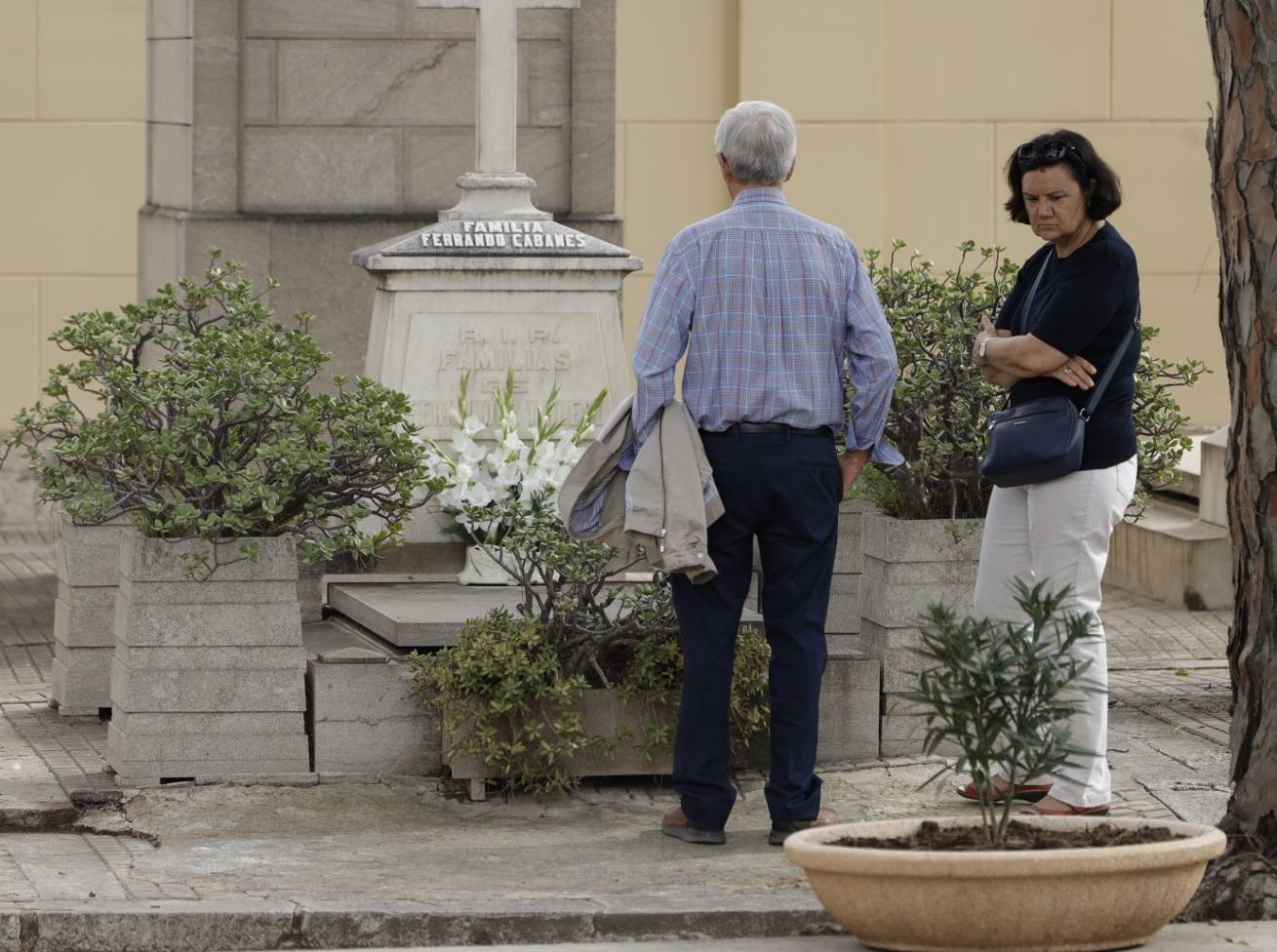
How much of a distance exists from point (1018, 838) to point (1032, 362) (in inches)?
60.0

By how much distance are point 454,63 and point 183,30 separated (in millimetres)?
1254

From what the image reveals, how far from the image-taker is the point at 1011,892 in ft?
15.5

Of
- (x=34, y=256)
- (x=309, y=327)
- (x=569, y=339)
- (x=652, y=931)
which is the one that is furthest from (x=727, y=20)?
(x=652, y=931)

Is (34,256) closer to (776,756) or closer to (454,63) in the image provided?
(454,63)

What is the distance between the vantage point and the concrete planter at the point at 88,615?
767cm

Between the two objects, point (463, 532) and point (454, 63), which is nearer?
point (463, 532)

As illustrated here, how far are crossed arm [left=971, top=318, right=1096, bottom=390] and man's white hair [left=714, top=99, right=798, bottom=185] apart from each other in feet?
2.34

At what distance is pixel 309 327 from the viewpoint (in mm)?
11438

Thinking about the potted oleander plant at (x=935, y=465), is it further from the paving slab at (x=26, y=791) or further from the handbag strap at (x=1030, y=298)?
the paving slab at (x=26, y=791)

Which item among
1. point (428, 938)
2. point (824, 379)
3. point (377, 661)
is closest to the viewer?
point (428, 938)

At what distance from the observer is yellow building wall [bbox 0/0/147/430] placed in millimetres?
12695

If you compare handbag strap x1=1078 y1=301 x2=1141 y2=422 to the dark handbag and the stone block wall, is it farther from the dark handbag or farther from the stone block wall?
the stone block wall

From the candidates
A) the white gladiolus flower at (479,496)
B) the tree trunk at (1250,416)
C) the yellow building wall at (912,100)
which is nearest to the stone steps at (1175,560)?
the yellow building wall at (912,100)

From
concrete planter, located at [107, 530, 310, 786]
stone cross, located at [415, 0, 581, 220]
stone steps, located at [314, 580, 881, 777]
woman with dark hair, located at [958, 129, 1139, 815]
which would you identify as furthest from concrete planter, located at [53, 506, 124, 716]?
woman with dark hair, located at [958, 129, 1139, 815]
